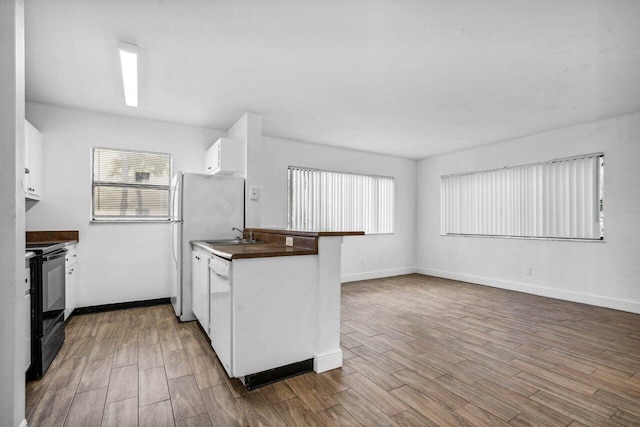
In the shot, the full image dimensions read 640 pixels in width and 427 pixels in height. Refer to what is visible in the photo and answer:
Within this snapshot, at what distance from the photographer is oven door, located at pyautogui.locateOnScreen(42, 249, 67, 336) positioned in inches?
94.5

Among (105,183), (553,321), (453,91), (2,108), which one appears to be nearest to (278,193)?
(105,183)

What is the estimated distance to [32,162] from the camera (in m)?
3.41

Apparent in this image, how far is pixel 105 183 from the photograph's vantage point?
13.6 ft

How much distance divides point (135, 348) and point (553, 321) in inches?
178

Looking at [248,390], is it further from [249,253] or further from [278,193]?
[278,193]

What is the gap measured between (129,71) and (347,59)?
204cm

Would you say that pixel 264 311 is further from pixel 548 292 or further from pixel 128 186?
pixel 548 292

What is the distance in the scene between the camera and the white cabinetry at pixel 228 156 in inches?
156

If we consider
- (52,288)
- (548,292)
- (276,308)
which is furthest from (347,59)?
(548,292)

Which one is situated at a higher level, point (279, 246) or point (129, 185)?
point (129, 185)

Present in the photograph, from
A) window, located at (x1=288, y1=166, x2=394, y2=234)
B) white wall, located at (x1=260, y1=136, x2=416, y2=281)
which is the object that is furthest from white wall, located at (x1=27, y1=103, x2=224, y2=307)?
window, located at (x1=288, y1=166, x2=394, y2=234)

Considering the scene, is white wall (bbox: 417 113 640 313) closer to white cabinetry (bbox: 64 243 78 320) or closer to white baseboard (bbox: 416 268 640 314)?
white baseboard (bbox: 416 268 640 314)

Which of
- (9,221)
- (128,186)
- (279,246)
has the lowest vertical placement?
(279,246)

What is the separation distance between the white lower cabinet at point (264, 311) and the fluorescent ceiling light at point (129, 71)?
6.13 ft
